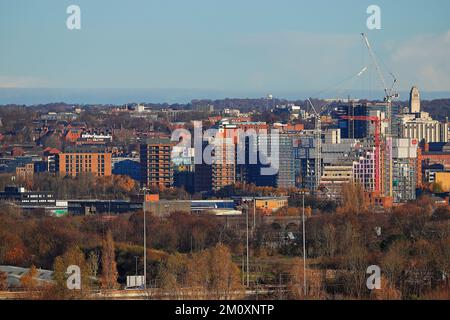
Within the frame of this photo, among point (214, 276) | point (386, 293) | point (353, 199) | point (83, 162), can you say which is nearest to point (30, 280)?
point (214, 276)

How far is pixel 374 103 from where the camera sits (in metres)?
54.0

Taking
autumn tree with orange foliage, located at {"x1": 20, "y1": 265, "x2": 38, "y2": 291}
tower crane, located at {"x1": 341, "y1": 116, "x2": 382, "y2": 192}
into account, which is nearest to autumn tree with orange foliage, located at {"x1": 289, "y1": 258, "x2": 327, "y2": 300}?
autumn tree with orange foliage, located at {"x1": 20, "y1": 265, "x2": 38, "y2": 291}

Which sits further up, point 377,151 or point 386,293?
point 386,293

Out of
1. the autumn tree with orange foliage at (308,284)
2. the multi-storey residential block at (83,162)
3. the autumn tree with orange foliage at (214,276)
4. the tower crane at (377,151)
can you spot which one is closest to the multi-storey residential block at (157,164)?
the multi-storey residential block at (83,162)

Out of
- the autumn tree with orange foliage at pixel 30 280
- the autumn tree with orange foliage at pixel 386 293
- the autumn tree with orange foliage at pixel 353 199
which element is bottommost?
the autumn tree with orange foliage at pixel 353 199

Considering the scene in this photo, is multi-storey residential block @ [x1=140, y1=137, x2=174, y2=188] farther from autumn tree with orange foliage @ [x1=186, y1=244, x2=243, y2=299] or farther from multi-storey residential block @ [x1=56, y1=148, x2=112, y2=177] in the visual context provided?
autumn tree with orange foliage @ [x1=186, y1=244, x2=243, y2=299]

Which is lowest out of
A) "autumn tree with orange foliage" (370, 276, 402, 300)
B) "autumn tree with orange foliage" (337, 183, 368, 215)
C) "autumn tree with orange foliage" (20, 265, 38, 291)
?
"autumn tree with orange foliage" (337, 183, 368, 215)

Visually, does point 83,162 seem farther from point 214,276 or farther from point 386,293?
point 386,293

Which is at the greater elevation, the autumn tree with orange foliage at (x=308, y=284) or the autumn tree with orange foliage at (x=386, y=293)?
the autumn tree with orange foliage at (x=386, y=293)

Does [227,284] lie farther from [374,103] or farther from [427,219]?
[374,103]

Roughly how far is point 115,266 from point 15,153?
31836mm

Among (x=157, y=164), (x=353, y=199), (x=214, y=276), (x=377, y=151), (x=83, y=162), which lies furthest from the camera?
(x=83, y=162)

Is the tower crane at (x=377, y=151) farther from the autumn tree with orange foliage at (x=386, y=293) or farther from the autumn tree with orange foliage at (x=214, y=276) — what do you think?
the autumn tree with orange foliage at (x=386, y=293)

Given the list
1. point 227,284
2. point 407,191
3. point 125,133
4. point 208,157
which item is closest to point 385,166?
point 407,191
